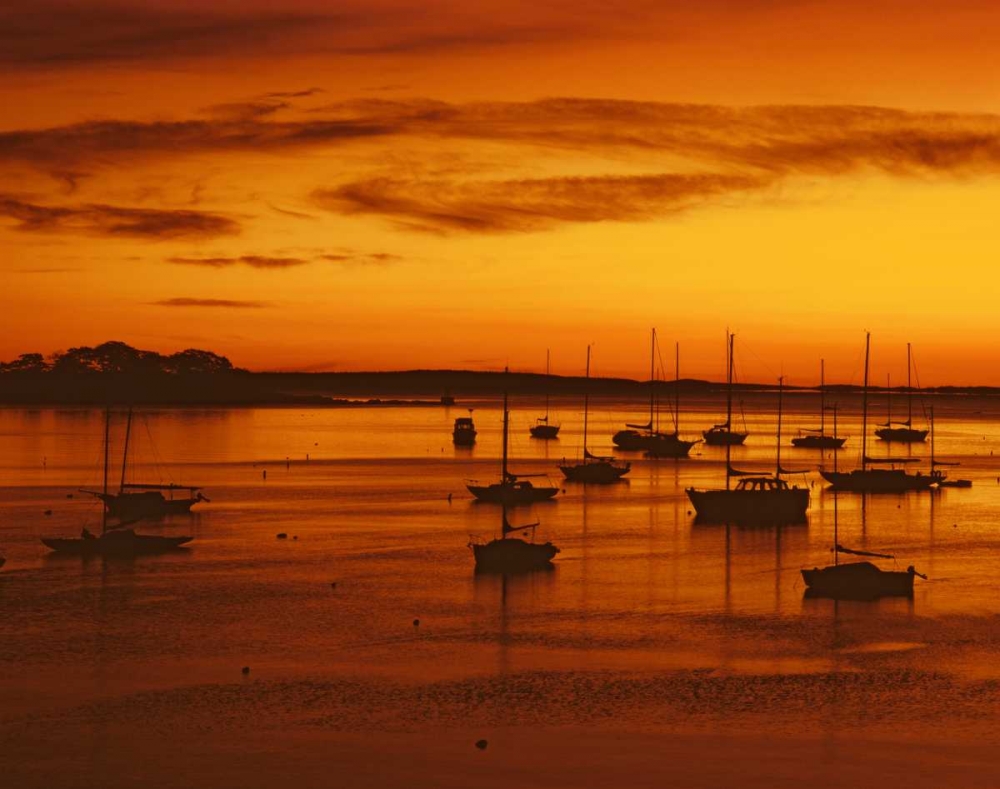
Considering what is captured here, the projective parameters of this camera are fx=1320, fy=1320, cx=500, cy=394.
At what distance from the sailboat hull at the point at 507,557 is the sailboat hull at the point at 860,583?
38.2 ft

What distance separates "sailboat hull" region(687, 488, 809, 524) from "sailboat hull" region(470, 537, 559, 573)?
20.9 m

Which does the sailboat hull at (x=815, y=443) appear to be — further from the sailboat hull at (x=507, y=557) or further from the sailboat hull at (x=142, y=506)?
the sailboat hull at (x=507, y=557)

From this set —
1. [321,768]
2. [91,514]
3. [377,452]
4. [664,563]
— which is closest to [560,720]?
[321,768]

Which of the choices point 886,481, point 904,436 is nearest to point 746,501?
point 886,481

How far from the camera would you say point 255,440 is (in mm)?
154625

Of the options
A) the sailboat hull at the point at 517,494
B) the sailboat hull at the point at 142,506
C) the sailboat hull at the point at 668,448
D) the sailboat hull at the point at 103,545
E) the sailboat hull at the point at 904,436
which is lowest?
the sailboat hull at the point at 103,545

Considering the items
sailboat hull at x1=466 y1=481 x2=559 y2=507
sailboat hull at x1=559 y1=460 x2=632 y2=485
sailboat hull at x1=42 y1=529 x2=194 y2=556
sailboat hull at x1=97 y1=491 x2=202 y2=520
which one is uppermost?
sailboat hull at x1=559 y1=460 x2=632 y2=485

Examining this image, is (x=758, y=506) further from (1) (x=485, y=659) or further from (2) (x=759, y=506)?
(1) (x=485, y=659)

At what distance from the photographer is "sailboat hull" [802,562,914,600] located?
4778 cm

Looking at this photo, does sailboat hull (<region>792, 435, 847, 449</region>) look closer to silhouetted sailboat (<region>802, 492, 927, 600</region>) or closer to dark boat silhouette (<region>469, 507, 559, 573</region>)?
dark boat silhouette (<region>469, 507, 559, 573</region>)

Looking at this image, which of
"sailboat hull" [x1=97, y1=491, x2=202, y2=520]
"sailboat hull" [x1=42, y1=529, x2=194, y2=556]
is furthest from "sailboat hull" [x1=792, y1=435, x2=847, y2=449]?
"sailboat hull" [x1=42, y1=529, x2=194, y2=556]

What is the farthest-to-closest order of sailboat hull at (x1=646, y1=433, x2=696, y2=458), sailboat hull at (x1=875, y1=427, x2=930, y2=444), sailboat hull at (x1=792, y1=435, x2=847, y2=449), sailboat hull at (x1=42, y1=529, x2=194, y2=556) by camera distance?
sailboat hull at (x1=875, y1=427, x2=930, y2=444), sailboat hull at (x1=792, y1=435, x2=847, y2=449), sailboat hull at (x1=646, y1=433, x2=696, y2=458), sailboat hull at (x1=42, y1=529, x2=194, y2=556)

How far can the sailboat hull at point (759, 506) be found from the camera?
72.8 m

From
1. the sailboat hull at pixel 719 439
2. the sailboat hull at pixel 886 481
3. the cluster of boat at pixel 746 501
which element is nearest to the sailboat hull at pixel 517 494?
the cluster of boat at pixel 746 501
